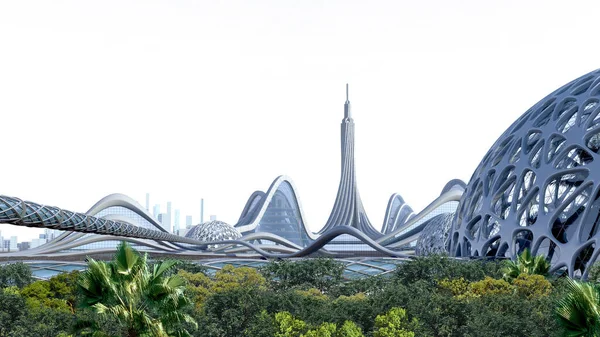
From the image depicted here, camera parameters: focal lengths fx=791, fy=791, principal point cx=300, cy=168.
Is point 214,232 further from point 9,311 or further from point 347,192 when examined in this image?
point 9,311

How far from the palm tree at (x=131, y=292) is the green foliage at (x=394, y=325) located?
385 inches

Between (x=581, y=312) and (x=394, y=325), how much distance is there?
35.1 feet

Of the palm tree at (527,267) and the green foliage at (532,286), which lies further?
the palm tree at (527,267)

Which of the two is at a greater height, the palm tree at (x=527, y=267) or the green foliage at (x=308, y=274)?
the palm tree at (x=527, y=267)

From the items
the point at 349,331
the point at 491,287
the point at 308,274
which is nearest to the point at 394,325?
the point at 349,331

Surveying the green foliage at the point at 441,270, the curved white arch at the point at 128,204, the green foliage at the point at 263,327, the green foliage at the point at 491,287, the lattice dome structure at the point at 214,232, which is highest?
the curved white arch at the point at 128,204

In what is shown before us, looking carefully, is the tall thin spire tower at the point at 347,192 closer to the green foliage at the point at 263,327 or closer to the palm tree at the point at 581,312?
the green foliage at the point at 263,327

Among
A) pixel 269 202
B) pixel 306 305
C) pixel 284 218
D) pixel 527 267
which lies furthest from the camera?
pixel 284 218

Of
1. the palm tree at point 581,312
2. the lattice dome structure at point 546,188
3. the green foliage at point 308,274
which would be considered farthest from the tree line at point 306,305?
the lattice dome structure at point 546,188

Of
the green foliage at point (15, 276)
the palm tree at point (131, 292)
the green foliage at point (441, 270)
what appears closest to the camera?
the palm tree at point (131, 292)

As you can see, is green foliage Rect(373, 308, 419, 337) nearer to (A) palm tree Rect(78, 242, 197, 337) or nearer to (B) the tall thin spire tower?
(A) palm tree Rect(78, 242, 197, 337)

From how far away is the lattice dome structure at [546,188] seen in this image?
4138cm

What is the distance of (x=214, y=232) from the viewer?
5325 inches

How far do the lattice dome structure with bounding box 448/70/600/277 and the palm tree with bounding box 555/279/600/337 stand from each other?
2273 centimetres
